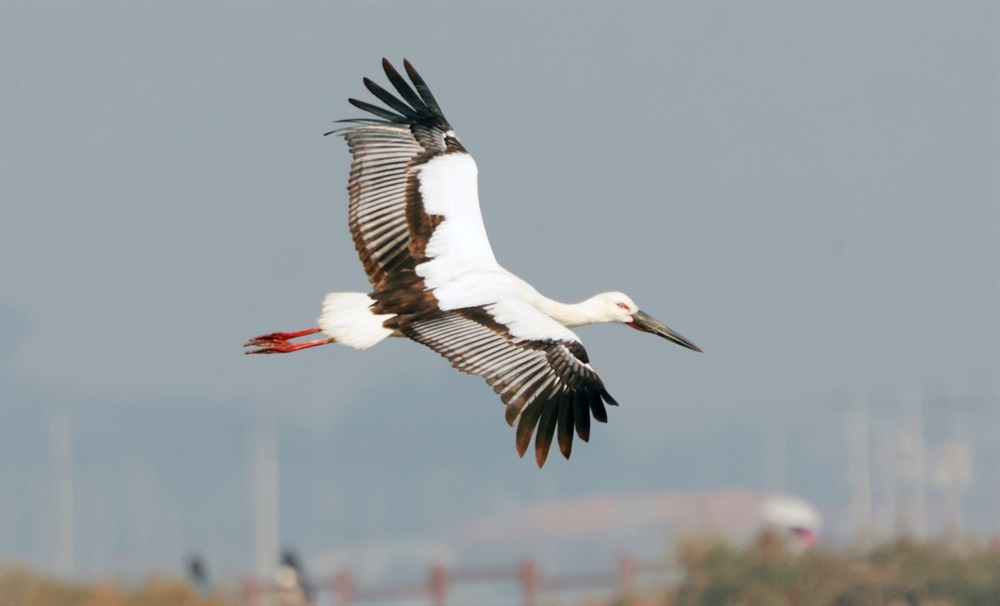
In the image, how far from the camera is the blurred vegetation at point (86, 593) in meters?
20.3

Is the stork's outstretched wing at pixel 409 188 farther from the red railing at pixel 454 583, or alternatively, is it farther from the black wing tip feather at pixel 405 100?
the red railing at pixel 454 583

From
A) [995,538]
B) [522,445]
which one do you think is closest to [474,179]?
[522,445]

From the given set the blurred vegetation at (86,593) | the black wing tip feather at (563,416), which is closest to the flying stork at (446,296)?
the black wing tip feather at (563,416)

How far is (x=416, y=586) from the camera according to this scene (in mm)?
23219

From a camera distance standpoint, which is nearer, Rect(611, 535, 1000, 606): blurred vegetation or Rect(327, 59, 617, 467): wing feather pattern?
Rect(327, 59, 617, 467): wing feather pattern

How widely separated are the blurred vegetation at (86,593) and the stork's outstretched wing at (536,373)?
26.9 feet

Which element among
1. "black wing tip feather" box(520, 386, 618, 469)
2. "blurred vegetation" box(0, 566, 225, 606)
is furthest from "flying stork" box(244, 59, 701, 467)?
"blurred vegetation" box(0, 566, 225, 606)

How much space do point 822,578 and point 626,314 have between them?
6945 millimetres

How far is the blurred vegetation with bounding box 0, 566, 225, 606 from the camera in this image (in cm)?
2033

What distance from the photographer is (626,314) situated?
14680 mm

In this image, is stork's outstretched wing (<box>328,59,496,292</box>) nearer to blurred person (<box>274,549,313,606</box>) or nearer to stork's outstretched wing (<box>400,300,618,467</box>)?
stork's outstretched wing (<box>400,300,618,467</box>)

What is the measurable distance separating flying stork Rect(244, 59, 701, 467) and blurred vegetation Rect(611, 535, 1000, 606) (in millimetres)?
6438

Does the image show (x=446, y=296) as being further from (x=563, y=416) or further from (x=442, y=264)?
(x=563, y=416)

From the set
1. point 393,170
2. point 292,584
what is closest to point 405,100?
point 393,170
